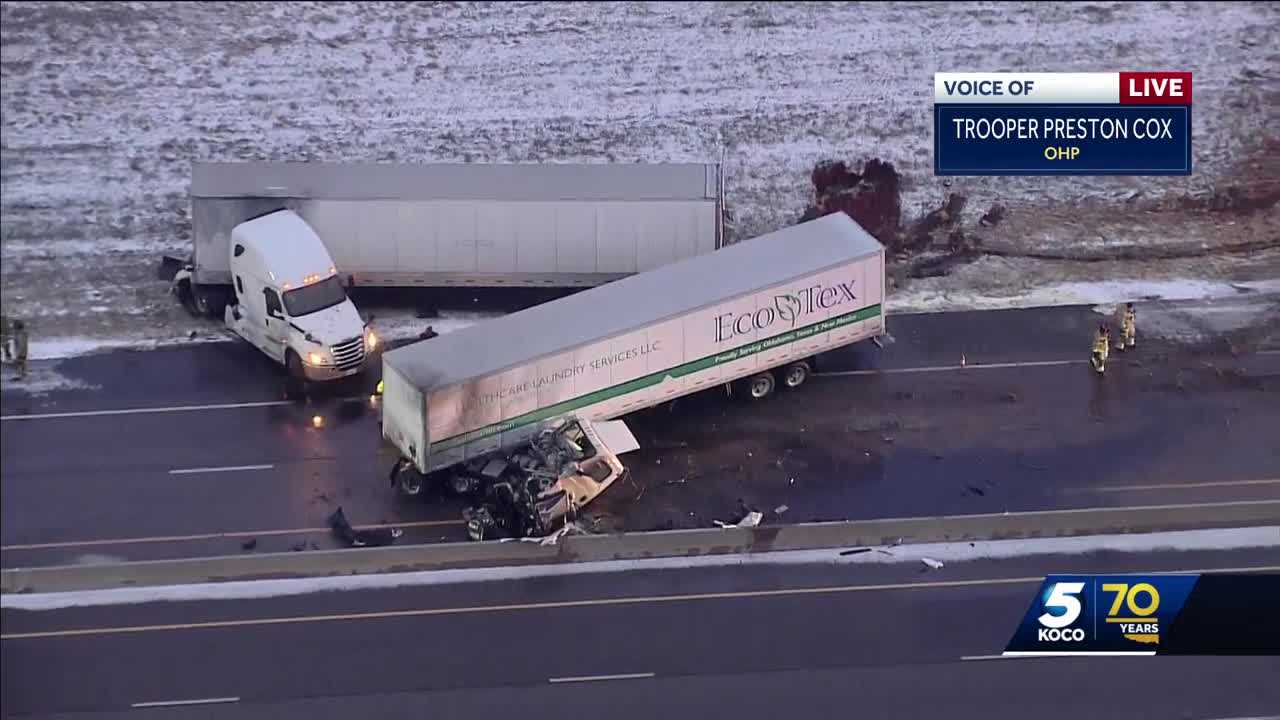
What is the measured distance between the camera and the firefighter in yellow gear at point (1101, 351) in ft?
114

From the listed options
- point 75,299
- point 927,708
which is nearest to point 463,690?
point 927,708

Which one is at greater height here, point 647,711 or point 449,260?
point 449,260

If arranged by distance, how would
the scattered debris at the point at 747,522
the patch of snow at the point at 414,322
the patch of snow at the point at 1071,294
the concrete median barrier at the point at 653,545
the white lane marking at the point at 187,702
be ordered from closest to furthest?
the white lane marking at the point at 187,702, the concrete median barrier at the point at 653,545, the scattered debris at the point at 747,522, the patch of snow at the point at 414,322, the patch of snow at the point at 1071,294

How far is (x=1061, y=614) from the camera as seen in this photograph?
27312mm

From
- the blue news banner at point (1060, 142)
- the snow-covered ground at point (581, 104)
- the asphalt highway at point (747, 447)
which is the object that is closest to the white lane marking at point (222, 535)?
the asphalt highway at point (747, 447)

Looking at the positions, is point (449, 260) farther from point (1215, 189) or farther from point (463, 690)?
point (1215, 189)

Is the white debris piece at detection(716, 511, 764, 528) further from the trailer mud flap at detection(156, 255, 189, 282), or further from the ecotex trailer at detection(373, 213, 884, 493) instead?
the trailer mud flap at detection(156, 255, 189, 282)

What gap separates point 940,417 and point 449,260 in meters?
11.8

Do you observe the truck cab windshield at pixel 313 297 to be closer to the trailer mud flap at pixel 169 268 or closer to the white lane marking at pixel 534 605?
the trailer mud flap at pixel 169 268

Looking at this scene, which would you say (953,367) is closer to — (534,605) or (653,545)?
(653,545)

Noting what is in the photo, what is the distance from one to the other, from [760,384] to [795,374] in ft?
2.94

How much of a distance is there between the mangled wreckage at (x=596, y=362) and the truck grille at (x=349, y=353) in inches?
47.4

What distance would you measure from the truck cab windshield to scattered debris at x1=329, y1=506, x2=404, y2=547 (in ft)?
19.3

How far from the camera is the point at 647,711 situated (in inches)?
999
